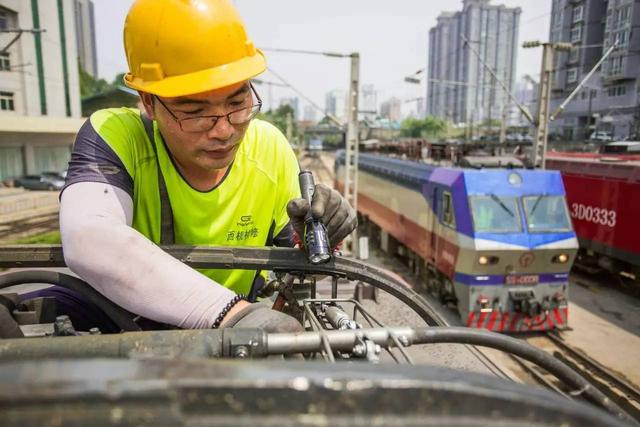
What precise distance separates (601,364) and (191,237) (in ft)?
28.2

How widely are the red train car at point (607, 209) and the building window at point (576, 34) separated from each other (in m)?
5.84

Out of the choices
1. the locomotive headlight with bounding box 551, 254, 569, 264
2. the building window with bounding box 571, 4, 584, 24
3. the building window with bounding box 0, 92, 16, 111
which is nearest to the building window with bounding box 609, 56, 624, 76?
the building window with bounding box 571, 4, 584, 24

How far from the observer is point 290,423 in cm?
66

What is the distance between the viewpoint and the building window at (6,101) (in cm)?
2849

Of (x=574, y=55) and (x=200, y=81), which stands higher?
(x=574, y=55)

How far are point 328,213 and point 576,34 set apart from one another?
18867mm

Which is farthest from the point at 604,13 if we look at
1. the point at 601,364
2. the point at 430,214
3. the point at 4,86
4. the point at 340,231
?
the point at 4,86

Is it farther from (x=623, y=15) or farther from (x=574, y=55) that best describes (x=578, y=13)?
(x=574, y=55)

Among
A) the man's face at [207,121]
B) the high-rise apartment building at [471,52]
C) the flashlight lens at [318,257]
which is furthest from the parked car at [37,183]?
the flashlight lens at [318,257]

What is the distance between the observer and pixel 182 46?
6.19ft

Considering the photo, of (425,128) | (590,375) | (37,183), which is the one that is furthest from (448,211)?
(425,128)

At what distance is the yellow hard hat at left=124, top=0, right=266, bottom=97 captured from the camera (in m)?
1.87

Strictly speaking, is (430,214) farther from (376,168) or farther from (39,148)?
(39,148)

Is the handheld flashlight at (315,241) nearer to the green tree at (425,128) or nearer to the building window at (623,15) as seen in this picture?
the building window at (623,15)
